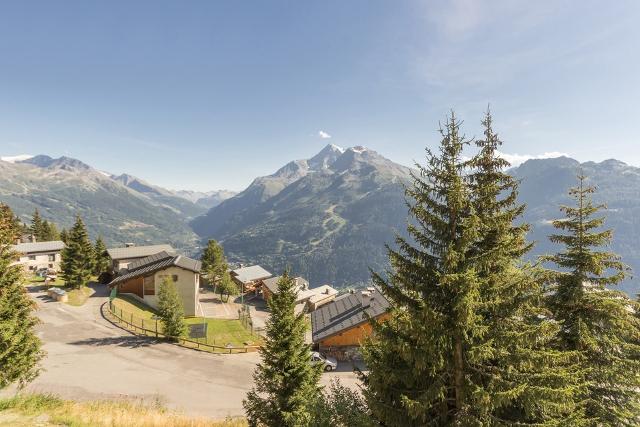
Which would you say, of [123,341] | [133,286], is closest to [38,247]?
[133,286]

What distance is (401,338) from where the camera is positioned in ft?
36.3

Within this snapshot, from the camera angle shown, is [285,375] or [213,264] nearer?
[285,375]

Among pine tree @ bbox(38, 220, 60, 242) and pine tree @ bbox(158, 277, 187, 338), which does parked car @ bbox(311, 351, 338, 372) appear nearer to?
pine tree @ bbox(158, 277, 187, 338)

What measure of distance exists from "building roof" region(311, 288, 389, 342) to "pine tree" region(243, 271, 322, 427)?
18.9m

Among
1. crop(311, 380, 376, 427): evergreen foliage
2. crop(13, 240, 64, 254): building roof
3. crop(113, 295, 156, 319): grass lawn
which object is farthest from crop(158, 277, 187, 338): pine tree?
crop(13, 240, 64, 254): building roof

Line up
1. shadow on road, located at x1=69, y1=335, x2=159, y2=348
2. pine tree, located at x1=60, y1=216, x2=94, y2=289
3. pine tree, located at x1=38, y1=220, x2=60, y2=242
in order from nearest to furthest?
shadow on road, located at x1=69, y1=335, x2=159, y2=348
pine tree, located at x1=60, y1=216, x2=94, y2=289
pine tree, located at x1=38, y1=220, x2=60, y2=242

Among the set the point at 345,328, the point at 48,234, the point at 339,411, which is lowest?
the point at 345,328

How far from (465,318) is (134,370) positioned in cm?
3341

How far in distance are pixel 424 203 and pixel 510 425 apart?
7189 millimetres

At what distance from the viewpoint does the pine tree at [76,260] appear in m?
54.0

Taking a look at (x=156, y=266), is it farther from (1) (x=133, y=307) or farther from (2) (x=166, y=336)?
(2) (x=166, y=336)

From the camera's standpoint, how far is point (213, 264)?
75.2m

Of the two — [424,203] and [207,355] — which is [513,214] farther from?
[207,355]

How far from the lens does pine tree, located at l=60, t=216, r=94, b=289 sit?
54.0 metres
